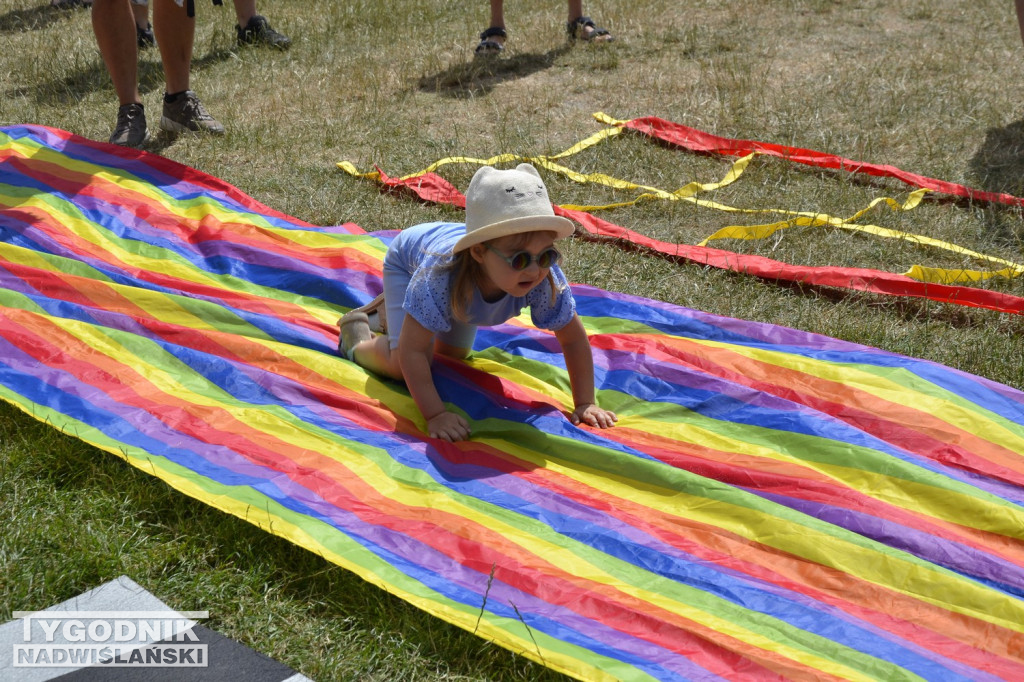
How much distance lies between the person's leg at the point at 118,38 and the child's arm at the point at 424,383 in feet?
12.9

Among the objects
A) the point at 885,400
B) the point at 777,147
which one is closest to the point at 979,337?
the point at 885,400

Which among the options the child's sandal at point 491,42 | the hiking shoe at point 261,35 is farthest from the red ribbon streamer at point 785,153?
the hiking shoe at point 261,35

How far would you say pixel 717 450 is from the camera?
294 cm

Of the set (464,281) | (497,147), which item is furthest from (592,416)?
(497,147)

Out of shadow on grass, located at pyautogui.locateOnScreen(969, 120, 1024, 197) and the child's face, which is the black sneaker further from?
the child's face

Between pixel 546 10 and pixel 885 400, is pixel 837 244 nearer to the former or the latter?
pixel 885 400

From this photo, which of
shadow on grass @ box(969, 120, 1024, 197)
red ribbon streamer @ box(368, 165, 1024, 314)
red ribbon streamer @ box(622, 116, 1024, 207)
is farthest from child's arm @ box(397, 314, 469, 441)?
shadow on grass @ box(969, 120, 1024, 197)

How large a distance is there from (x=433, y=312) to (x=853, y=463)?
1.30 metres

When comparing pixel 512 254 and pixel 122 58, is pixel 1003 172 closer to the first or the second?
pixel 512 254

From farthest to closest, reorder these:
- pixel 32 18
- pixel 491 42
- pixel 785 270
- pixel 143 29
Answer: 1. pixel 32 18
2. pixel 143 29
3. pixel 491 42
4. pixel 785 270

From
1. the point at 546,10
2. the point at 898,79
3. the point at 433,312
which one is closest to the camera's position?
the point at 433,312

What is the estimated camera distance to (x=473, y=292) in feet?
9.85

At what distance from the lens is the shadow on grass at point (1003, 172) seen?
15.4ft

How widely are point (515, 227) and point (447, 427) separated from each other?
71 centimetres
